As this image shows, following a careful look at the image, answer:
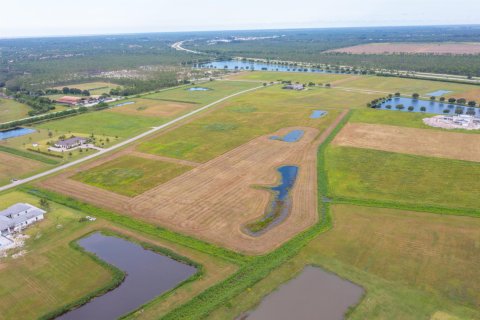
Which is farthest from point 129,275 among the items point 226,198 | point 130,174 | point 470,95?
point 470,95

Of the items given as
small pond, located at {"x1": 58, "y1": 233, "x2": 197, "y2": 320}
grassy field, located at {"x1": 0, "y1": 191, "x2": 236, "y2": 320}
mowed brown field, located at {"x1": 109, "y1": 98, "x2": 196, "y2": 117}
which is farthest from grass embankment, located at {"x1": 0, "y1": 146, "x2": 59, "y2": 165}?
mowed brown field, located at {"x1": 109, "y1": 98, "x2": 196, "y2": 117}

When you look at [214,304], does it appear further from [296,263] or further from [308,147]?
[308,147]

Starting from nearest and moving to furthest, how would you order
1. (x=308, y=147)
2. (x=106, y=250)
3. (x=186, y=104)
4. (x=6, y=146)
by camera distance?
(x=106, y=250)
(x=308, y=147)
(x=6, y=146)
(x=186, y=104)

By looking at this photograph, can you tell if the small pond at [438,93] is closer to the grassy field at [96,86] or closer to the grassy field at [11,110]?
the grassy field at [96,86]

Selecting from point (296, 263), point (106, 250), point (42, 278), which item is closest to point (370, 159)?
point (296, 263)

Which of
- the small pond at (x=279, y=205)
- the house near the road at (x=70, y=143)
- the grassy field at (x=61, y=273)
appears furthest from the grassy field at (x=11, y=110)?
the small pond at (x=279, y=205)
